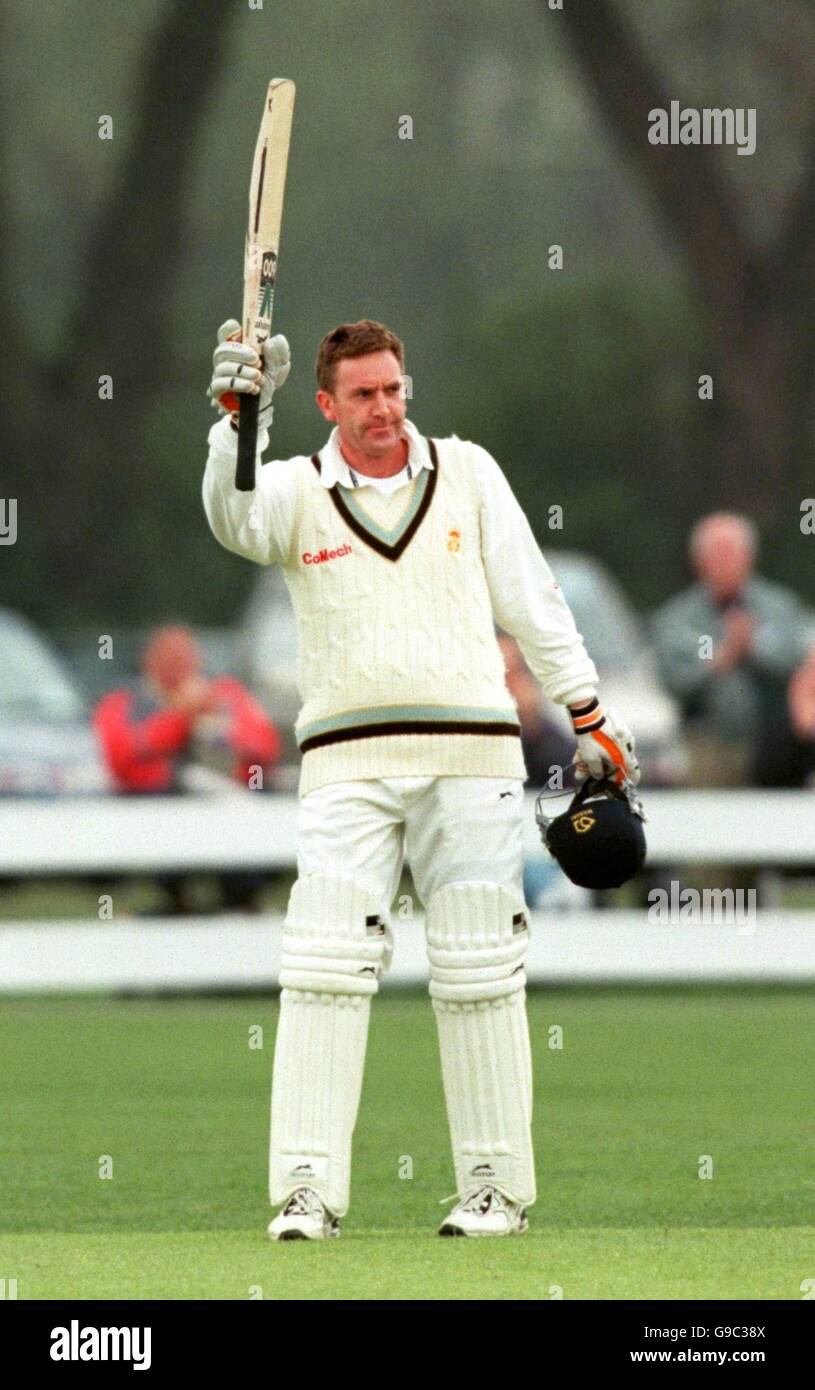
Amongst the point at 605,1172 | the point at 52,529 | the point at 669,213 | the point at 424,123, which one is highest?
the point at 424,123

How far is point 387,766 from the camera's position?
7070 mm

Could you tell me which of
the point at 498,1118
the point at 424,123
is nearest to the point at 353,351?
the point at 498,1118

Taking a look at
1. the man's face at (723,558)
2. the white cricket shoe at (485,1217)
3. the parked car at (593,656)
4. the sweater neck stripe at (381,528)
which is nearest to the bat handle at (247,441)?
the sweater neck stripe at (381,528)

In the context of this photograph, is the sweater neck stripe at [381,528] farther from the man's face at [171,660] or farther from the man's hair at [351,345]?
the man's face at [171,660]

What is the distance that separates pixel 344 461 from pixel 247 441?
1.25ft

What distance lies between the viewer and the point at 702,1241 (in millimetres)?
6875

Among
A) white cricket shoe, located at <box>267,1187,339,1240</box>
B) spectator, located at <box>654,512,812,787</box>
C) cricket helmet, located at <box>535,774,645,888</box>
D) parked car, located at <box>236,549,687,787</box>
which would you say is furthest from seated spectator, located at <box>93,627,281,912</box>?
white cricket shoe, located at <box>267,1187,339,1240</box>

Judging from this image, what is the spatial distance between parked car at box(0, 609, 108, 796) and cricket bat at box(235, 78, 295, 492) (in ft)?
34.2

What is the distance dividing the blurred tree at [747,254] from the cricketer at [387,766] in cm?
1677

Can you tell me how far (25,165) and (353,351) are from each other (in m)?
19.3

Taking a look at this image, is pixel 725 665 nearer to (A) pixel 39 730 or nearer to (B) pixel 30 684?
(A) pixel 39 730

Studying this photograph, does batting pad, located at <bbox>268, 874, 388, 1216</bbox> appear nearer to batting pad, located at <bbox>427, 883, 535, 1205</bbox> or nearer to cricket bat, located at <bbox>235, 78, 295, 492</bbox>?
batting pad, located at <bbox>427, 883, 535, 1205</bbox>
